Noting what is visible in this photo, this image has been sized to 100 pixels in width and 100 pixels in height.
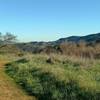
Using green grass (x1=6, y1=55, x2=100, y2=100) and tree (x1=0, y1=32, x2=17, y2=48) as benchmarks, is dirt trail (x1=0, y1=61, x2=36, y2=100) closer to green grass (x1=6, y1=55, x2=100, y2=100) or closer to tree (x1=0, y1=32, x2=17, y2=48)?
green grass (x1=6, y1=55, x2=100, y2=100)

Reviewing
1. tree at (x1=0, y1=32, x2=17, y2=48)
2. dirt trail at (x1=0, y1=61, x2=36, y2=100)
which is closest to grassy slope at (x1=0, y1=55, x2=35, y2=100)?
dirt trail at (x1=0, y1=61, x2=36, y2=100)

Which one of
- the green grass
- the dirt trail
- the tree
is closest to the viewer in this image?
the green grass

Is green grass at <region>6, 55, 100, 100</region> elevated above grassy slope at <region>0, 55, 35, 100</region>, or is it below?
above

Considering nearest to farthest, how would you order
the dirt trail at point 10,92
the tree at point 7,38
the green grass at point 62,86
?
the green grass at point 62,86 → the dirt trail at point 10,92 → the tree at point 7,38

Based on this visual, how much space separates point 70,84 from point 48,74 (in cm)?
315

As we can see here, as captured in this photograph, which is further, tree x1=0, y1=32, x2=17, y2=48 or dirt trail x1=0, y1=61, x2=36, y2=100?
tree x1=0, y1=32, x2=17, y2=48

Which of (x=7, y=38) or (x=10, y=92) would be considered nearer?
(x=10, y=92)

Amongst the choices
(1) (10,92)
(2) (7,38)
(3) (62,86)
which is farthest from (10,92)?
(2) (7,38)

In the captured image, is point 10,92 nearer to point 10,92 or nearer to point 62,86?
point 10,92

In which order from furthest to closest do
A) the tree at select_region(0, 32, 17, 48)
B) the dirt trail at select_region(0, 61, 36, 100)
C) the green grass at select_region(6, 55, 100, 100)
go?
1. the tree at select_region(0, 32, 17, 48)
2. the dirt trail at select_region(0, 61, 36, 100)
3. the green grass at select_region(6, 55, 100, 100)

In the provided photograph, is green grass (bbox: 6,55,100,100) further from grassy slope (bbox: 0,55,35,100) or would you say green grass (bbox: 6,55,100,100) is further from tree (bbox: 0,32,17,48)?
tree (bbox: 0,32,17,48)

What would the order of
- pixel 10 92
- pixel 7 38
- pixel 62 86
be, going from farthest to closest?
1. pixel 7 38
2. pixel 10 92
3. pixel 62 86

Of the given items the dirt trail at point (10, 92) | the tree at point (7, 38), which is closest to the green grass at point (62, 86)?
the dirt trail at point (10, 92)

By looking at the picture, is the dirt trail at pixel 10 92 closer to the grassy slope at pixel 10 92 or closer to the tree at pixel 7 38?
the grassy slope at pixel 10 92
